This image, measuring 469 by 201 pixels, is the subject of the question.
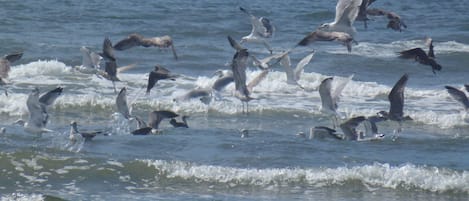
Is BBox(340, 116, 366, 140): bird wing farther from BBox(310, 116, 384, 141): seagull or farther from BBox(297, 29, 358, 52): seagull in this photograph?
BBox(297, 29, 358, 52): seagull

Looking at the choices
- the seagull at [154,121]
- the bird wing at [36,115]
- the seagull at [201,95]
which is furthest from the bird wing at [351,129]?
the bird wing at [36,115]

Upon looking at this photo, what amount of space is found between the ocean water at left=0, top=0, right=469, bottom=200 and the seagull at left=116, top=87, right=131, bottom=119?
18 centimetres

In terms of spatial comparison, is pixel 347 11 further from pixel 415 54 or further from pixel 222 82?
pixel 222 82

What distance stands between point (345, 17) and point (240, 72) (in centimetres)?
135

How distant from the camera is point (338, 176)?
38.5 feet

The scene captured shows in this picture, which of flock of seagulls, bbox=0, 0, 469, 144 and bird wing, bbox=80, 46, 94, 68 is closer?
flock of seagulls, bbox=0, 0, 469, 144

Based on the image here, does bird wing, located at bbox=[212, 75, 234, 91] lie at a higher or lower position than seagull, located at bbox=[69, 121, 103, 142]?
higher

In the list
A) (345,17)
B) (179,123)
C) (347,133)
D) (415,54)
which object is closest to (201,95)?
(179,123)

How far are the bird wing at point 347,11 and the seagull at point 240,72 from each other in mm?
1156

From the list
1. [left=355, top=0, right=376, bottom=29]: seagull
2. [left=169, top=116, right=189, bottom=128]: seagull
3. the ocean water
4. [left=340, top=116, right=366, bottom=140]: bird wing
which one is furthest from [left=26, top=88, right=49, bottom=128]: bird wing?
[left=355, top=0, right=376, bottom=29]: seagull

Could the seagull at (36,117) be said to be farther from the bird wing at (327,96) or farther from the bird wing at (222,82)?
the bird wing at (327,96)

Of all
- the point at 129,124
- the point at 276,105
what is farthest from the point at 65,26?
the point at 129,124

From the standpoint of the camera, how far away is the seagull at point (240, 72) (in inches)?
497

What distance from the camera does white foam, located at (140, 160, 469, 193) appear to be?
38.0ft
